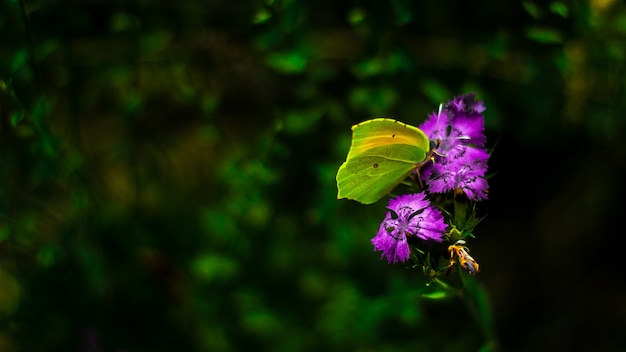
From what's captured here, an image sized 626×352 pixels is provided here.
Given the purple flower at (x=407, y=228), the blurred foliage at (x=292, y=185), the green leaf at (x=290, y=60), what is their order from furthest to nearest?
the blurred foliage at (x=292, y=185) < the green leaf at (x=290, y=60) < the purple flower at (x=407, y=228)

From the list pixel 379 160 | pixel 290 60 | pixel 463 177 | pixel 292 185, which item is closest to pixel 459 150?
pixel 463 177

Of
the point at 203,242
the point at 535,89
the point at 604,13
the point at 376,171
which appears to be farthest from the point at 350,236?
the point at 604,13

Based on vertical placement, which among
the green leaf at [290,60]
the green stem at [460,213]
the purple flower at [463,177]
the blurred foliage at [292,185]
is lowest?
the blurred foliage at [292,185]

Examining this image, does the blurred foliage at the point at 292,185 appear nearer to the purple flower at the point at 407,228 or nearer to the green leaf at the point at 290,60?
the green leaf at the point at 290,60

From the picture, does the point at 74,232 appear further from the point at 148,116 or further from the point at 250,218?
the point at 148,116

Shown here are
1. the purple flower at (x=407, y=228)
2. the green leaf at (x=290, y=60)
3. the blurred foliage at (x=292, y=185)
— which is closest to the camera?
the purple flower at (x=407, y=228)

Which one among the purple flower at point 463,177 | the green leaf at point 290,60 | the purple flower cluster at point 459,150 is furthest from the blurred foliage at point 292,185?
the purple flower at point 463,177
